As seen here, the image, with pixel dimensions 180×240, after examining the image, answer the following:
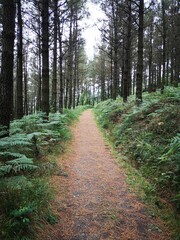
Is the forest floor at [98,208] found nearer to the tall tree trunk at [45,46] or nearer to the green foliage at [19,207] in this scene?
the green foliage at [19,207]

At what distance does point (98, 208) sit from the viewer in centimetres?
440

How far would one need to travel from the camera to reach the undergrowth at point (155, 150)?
4.82 m

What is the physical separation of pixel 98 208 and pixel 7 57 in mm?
4065

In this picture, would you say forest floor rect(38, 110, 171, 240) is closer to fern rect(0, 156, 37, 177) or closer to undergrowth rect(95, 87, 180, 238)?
undergrowth rect(95, 87, 180, 238)

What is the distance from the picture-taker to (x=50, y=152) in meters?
7.25

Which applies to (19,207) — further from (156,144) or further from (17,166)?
(156,144)

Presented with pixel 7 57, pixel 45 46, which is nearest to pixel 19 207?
pixel 7 57

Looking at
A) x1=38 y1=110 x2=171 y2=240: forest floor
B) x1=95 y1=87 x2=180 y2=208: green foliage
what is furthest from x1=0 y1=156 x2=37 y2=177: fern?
x1=95 y1=87 x2=180 y2=208: green foliage

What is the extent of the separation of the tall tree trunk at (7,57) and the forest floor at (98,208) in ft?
7.02

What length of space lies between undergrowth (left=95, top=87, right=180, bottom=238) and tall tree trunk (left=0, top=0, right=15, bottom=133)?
12.3 feet

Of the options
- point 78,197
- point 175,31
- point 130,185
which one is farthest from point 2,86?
point 175,31

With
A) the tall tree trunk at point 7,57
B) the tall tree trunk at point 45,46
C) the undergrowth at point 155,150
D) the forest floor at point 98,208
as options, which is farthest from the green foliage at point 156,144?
the tall tree trunk at point 7,57

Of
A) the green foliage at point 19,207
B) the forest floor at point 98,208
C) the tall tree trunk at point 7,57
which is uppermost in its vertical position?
the tall tree trunk at point 7,57

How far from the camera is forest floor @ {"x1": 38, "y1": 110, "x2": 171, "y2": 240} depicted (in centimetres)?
366
